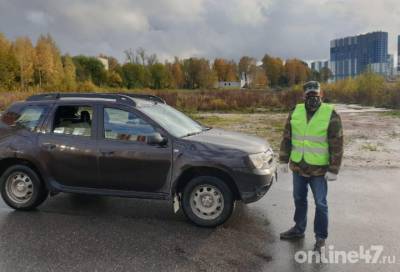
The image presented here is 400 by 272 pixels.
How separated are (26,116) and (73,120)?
0.79 m

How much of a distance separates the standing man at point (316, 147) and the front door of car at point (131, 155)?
1.69 m

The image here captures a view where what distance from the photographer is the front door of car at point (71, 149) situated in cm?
554

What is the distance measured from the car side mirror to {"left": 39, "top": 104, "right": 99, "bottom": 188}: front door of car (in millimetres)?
834

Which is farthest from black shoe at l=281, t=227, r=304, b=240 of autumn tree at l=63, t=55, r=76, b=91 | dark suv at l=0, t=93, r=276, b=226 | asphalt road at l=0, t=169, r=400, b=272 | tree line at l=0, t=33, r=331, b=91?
autumn tree at l=63, t=55, r=76, b=91

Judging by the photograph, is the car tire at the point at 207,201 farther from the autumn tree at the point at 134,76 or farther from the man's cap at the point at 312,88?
the autumn tree at the point at 134,76

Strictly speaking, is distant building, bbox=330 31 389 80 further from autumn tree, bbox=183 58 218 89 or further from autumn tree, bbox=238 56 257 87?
autumn tree, bbox=183 58 218 89

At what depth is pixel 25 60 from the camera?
6681cm

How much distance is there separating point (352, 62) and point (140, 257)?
125 metres

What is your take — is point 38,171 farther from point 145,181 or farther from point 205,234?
point 205,234

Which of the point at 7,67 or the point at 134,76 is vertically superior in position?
the point at 134,76

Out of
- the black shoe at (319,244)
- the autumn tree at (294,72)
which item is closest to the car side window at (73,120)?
the black shoe at (319,244)

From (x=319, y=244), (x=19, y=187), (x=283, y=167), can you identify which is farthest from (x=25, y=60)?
(x=319, y=244)

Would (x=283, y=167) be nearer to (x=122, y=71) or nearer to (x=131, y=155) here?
(x=131, y=155)

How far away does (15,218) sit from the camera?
5605mm
